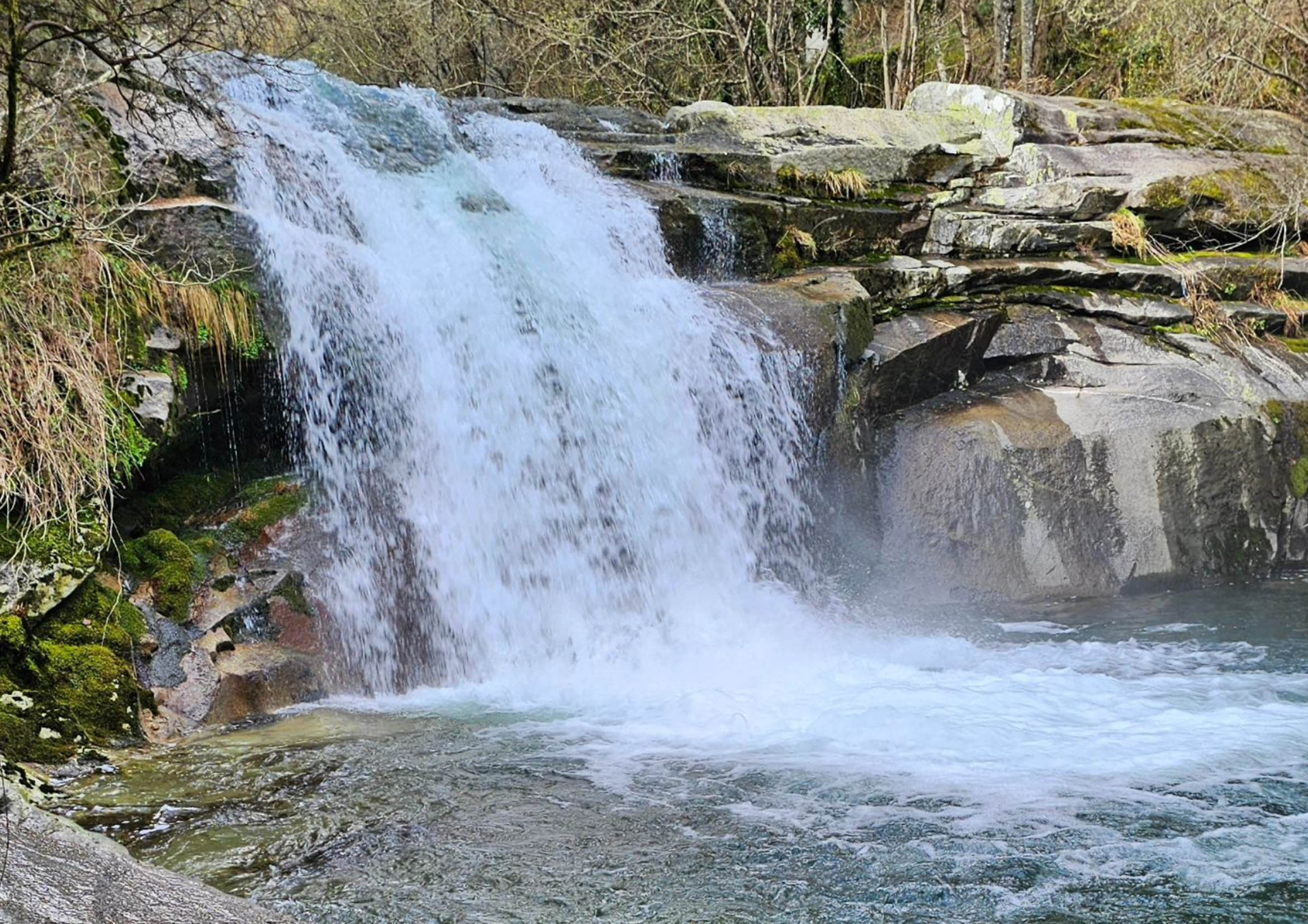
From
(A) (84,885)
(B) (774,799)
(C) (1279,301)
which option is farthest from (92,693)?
(C) (1279,301)

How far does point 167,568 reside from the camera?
5.37 m

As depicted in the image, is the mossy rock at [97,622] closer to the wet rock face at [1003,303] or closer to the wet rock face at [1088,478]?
the wet rock face at [1003,303]

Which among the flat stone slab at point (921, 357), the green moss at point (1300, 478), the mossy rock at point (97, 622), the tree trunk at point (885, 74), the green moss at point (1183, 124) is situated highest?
the tree trunk at point (885, 74)

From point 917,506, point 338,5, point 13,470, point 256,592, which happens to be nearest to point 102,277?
point 13,470

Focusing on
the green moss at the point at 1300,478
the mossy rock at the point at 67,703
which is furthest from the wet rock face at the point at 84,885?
the green moss at the point at 1300,478

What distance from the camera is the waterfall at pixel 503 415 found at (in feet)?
20.2

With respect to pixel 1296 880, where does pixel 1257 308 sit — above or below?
above

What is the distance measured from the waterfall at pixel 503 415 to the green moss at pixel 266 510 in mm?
134

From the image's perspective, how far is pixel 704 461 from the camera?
740cm

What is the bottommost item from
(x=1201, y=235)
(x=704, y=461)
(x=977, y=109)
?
(x=704, y=461)

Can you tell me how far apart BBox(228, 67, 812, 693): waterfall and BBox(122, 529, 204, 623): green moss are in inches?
28.4

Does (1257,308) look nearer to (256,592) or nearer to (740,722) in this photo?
(740,722)

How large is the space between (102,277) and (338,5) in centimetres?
1235

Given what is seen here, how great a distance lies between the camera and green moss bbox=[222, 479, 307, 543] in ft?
19.1
